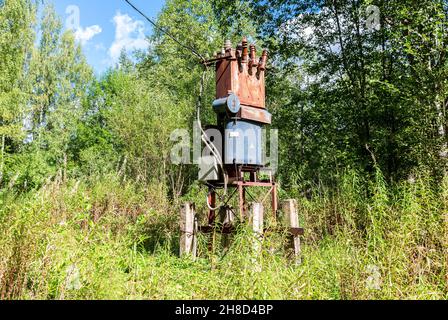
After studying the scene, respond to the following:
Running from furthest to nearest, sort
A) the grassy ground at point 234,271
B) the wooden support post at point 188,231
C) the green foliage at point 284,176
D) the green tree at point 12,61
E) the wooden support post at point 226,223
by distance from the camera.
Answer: the green tree at point 12,61
the wooden support post at point 188,231
the wooden support post at point 226,223
the green foliage at point 284,176
the grassy ground at point 234,271

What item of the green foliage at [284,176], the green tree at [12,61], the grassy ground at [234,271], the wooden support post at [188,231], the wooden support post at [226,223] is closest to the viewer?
the grassy ground at [234,271]

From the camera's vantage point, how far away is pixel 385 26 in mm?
7844

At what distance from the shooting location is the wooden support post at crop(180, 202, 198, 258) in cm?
519

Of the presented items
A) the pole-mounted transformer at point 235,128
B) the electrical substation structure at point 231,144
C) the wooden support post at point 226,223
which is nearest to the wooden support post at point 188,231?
the electrical substation structure at point 231,144

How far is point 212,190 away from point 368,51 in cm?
497

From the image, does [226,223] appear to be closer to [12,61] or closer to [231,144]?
[231,144]

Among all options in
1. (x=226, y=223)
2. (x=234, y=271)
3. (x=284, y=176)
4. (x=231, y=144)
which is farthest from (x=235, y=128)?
(x=284, y=176)

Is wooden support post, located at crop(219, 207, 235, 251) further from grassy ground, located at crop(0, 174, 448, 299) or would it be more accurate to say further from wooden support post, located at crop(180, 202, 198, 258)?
grassy ground, located at crop(0, 174, 448, 299)

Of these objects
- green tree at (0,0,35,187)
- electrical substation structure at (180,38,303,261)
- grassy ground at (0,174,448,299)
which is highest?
green tree at (0,0,35,187)

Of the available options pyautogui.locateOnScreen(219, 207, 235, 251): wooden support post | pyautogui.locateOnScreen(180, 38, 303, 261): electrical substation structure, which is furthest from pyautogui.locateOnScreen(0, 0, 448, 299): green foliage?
pyautogui.locateOnScreen(180, 38, 303, 261): electrical substation structure

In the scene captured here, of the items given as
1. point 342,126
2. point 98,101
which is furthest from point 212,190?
point 98,101

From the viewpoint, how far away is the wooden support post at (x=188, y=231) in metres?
5.19

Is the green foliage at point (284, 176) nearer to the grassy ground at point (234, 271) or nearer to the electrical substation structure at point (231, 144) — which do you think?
the grassy ground at point (234, 271)
